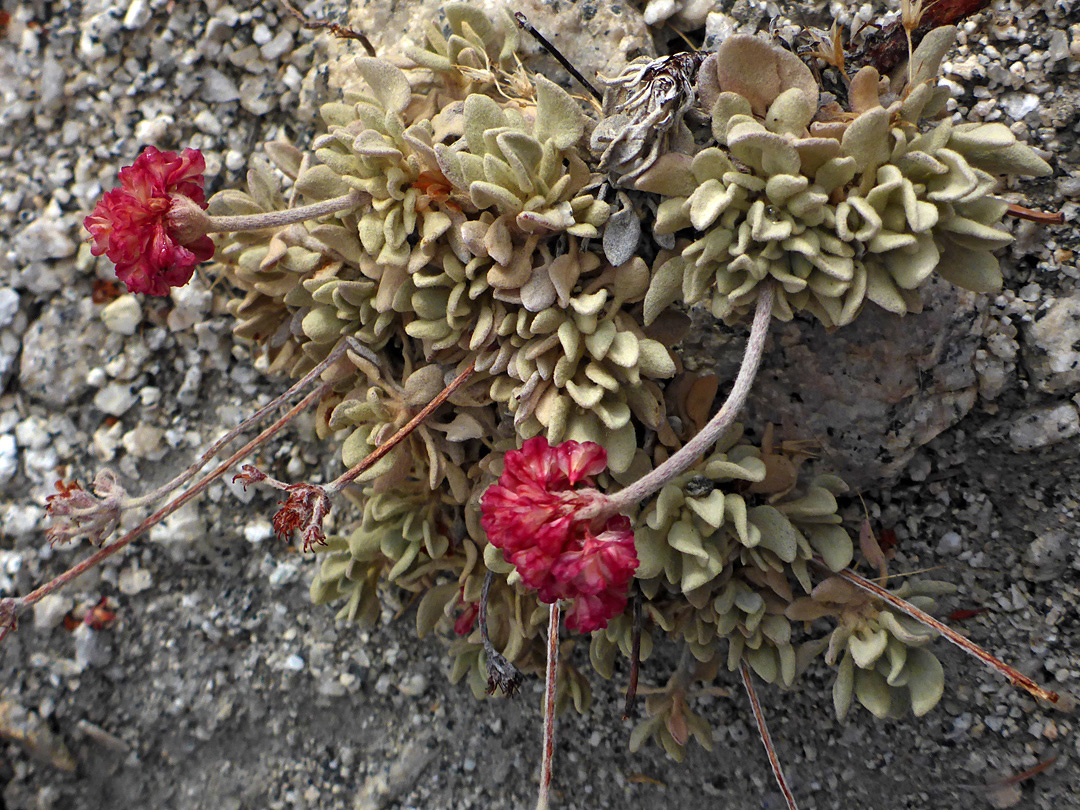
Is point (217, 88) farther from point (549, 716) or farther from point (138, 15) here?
point (549, 716)

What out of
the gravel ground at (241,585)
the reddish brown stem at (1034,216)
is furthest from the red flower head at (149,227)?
the reddish brown stem at (1034,216)

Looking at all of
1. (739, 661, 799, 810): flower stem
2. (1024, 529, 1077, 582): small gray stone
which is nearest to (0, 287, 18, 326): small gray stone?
(739, 661, 799, 810): flower stem

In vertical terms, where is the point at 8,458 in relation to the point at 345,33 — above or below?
below

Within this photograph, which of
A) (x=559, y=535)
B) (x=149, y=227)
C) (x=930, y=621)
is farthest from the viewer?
(x=930, y=621)

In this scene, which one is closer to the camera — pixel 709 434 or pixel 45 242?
pixel 709 434

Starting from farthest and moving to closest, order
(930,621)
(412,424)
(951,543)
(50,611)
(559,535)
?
(50,611), (951,543), (412,424), (930,621), (559,535)

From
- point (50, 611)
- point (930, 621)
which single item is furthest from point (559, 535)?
point (50, 611)

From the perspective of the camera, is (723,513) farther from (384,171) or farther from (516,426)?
(384,171)

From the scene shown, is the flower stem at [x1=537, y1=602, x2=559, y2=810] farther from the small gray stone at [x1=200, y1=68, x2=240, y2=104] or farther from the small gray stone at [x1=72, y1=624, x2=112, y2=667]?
the small gray stone at [x1=200, y1=68, x2=240, y2=104]
